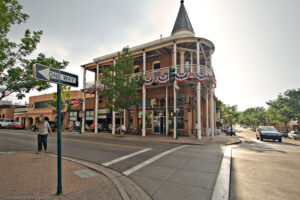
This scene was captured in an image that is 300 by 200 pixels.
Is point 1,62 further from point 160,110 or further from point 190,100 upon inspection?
point 190,100

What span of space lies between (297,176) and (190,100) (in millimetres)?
14094

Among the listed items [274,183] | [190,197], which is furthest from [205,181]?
[274,183]

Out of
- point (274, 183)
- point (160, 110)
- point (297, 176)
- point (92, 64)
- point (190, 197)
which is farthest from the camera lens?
point (92, 64)

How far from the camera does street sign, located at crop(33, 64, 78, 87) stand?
10.4 feet

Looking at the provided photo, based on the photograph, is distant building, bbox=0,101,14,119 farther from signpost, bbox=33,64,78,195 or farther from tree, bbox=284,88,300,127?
tree, bbox=284,88,300,127

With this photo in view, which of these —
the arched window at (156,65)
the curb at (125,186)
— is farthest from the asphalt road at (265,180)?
the arched window at (156,65)

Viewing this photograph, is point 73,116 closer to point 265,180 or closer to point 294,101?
point 265,180

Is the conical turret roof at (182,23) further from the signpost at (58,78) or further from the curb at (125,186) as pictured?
the curb at (125,186)

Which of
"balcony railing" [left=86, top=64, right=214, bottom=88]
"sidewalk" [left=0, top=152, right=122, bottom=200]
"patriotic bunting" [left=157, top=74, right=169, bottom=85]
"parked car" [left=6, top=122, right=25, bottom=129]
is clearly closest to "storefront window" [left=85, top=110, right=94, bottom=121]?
"balcony railing" [left=86, top=64, right=214, bottom=88]

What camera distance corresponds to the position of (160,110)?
19766mm

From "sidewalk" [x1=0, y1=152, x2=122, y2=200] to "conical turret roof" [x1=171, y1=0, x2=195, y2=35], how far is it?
19.5 meters

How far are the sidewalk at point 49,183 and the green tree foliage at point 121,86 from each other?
10.9 m

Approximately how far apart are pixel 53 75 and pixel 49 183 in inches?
114

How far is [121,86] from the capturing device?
16.2m
